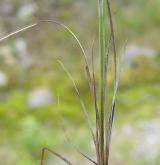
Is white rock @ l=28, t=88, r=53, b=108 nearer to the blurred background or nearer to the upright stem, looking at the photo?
the blurred background

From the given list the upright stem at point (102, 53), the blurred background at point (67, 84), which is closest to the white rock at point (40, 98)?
the blurred background at point (67, 84)

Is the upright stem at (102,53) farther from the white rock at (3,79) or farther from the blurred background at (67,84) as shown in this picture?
the white rock at (3,79)

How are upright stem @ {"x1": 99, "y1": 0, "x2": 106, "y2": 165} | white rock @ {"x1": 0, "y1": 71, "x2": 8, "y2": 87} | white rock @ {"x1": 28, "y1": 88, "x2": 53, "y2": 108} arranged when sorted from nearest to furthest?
1. upright stem @ {"x1": 99, "y1": 0, "x2": 106, "y2": 165}
2. white rock @ {"x1": 28, "y1": 88, "x2": 53, "y2": 108}
3. white rock @ {"x1": 0, "y1": 71, "x2": 8, "y2": 87}

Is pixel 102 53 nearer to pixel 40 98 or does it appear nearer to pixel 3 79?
pixel 40 98

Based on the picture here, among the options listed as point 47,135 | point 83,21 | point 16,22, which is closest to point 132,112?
point 47,135

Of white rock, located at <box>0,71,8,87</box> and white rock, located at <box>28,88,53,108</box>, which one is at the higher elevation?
white rock, located at <box>0,71,8,87</box>

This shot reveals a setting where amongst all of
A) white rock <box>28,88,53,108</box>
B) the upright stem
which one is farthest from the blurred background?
the upright stem

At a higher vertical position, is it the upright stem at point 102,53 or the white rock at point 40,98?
the white rock at point 40,98

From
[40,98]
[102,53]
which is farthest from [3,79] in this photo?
[102,53]

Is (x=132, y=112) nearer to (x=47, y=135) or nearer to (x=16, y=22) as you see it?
(x=47, y=135)
